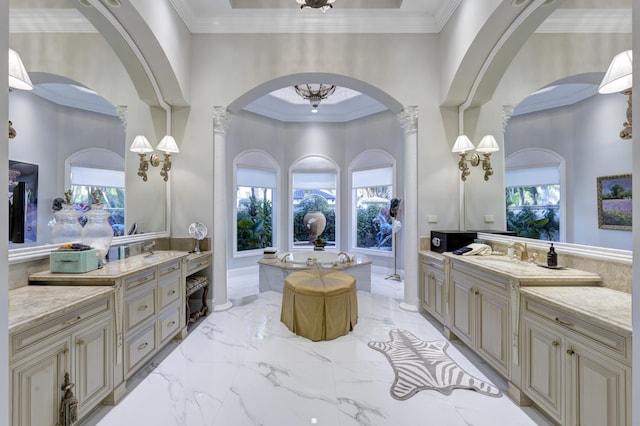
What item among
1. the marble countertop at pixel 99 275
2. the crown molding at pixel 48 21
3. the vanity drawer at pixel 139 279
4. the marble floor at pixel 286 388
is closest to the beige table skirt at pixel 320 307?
the marble floor at pixel 286 388

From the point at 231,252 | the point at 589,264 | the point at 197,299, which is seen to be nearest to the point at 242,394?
the point at 197,299

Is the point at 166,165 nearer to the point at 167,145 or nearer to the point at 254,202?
the point at 167,145

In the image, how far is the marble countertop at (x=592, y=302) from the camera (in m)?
1.39

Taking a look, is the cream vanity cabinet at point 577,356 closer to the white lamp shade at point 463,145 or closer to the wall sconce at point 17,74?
the white lamp shade at point 463,145

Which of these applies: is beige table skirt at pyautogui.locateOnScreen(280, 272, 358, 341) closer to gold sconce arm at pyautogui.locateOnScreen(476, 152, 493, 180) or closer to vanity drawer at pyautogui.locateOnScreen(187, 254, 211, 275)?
vanity drawer at pyautogui.locateOnScreen(187, 254, 211, 275)

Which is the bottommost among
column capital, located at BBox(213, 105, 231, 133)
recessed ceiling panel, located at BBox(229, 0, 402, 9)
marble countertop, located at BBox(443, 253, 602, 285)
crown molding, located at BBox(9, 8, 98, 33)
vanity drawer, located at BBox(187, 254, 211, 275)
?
vanity drawer, located at BBox(187, 254, 211, 275)

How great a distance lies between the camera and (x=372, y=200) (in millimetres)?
6625

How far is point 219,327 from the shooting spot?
3432mm

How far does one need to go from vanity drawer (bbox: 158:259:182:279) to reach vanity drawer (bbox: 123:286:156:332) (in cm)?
18

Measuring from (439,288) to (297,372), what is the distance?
6.37 feet

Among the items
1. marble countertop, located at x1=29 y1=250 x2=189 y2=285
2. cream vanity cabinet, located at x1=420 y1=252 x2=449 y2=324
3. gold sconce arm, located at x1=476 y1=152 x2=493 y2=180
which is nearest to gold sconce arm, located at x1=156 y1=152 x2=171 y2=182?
marble countertop, located at x1=29 y1=250 x2=189 y2=285

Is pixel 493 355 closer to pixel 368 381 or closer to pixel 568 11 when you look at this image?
pixel 368 381

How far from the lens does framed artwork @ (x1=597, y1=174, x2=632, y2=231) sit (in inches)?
68.6

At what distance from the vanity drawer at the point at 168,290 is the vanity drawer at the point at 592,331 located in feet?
10.1
